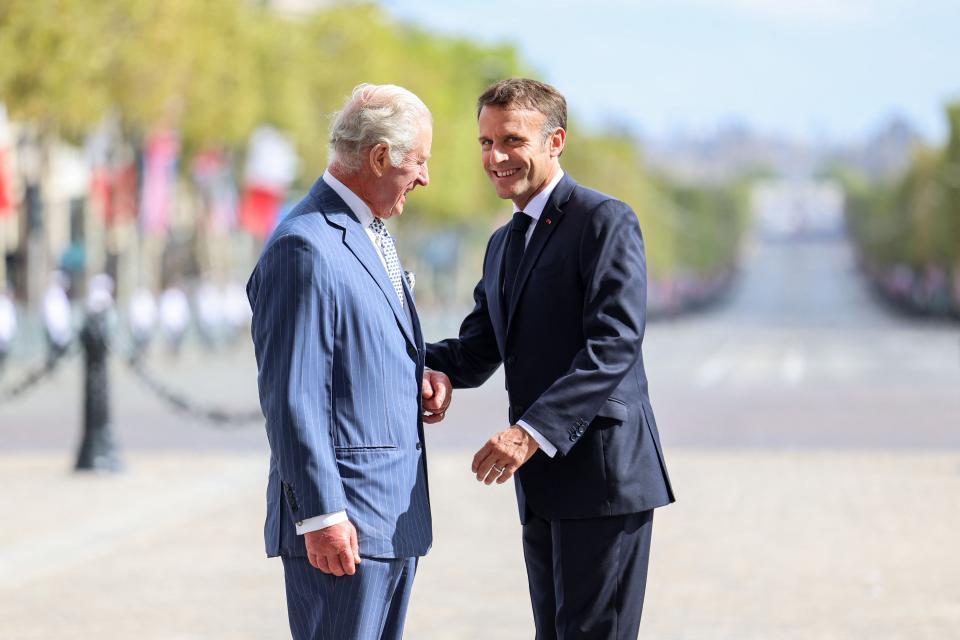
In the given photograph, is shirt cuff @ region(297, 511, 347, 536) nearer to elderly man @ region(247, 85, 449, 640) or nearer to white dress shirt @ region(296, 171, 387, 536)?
elderly man @ region(247, 85, 449, 640)

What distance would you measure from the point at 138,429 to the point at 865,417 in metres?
7.93

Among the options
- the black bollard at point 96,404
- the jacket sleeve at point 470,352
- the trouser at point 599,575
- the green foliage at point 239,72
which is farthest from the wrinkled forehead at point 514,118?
the green foliage at point 239,72

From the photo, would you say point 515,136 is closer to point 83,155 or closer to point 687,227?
point 83,155

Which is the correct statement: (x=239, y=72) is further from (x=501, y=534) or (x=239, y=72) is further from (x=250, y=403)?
(x=501, y=534)

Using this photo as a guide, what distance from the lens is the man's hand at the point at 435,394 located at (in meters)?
4.73

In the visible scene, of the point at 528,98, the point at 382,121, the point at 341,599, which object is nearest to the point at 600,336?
the point at 528,98

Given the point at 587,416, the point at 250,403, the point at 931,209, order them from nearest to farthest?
the point at 587,416
the point at 250,403
the point at 931,209

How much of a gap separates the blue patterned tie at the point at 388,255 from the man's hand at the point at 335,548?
1.95ft

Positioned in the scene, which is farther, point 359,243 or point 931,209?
point 931,209

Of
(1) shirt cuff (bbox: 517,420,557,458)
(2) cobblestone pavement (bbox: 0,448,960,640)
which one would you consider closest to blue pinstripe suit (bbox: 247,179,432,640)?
(1) shirt cuff (bbox: 517,420,557,458)

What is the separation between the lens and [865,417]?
20547mm

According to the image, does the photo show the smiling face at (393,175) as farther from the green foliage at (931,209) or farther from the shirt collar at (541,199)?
the green foliage at (931,209)

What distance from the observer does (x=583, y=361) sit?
4516mm

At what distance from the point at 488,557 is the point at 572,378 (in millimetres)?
5251
